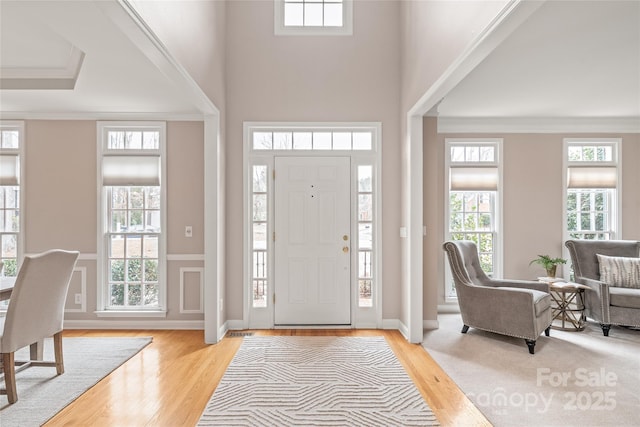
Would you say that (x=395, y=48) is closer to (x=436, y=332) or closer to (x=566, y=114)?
(x=566, y=114)

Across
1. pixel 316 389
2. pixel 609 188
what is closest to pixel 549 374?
pixel 316 389

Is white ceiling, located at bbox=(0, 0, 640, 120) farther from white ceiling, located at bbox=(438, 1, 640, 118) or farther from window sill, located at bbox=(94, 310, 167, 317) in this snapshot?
window sill, located at bbox=(94, 310, 167, 317)

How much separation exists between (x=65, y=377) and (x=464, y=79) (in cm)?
435

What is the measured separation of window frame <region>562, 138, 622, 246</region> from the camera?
544 centimetres

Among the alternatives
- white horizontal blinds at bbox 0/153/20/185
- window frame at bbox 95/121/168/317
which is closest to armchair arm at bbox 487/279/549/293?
window frame at bbox 95/121/168/317

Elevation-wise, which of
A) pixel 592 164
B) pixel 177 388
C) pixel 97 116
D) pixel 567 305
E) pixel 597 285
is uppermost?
pixel 97 116

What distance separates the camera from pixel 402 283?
436cm

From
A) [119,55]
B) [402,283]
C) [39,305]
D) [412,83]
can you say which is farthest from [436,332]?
[119,55]

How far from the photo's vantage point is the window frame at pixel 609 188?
5.44 m

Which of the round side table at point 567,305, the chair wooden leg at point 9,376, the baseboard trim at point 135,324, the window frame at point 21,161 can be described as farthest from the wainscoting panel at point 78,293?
the round side table at point 567,305

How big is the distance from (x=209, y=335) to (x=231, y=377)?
0.98 meters

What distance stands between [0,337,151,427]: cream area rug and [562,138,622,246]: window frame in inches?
219

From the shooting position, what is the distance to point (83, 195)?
4.49m

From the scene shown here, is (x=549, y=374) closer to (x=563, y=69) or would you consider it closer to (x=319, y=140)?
(x=563, y=69)
